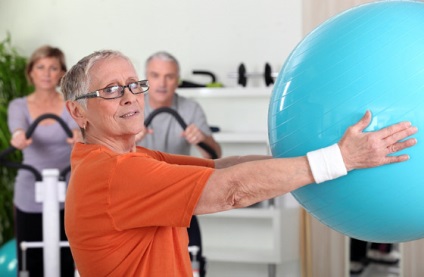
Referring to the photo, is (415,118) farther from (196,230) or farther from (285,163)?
(196,230)

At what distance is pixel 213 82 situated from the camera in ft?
16.4

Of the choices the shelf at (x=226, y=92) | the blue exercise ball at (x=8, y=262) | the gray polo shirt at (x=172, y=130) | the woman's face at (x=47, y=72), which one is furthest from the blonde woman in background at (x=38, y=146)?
the shelf at (x=226, y=92)

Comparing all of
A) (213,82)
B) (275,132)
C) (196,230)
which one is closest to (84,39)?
(213,82)

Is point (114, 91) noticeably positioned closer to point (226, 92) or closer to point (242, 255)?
point (226, 92)

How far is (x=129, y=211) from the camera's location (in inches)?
66.7

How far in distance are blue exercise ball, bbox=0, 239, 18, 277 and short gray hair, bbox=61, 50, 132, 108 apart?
275cm

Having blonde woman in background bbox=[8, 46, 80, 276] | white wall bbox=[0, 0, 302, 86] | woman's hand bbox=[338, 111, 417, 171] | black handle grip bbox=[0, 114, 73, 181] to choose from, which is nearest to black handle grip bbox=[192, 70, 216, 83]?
white wall bbox=[0, 0, 302, 86]

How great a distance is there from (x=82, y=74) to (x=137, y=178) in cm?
35

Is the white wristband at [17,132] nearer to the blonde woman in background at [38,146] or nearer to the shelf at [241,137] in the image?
the blonde woman in background at [38,146]

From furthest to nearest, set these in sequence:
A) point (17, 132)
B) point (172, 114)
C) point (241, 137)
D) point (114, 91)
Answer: point (241, 137) → point (17, 132) → point (172, 114) → point (114, 91)

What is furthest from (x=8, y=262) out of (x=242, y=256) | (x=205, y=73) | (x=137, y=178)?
(x=137, y=178)

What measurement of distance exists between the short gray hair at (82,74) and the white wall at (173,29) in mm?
3128

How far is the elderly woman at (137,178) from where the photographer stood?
162 cm

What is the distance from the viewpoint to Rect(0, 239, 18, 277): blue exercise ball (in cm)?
443
